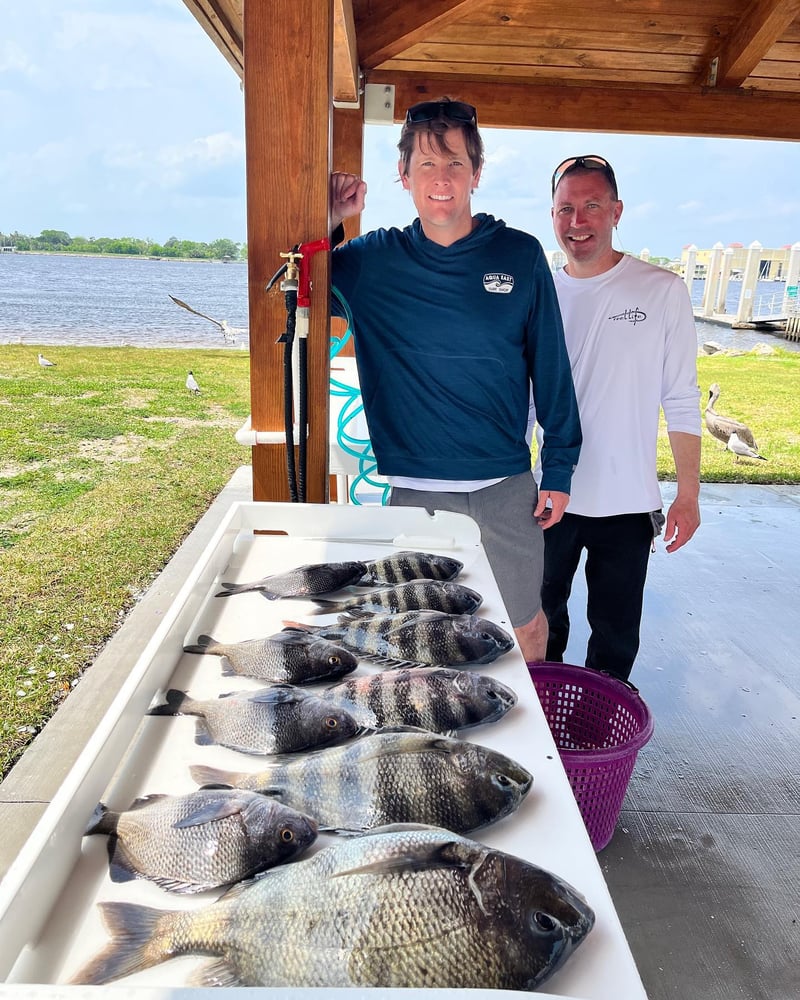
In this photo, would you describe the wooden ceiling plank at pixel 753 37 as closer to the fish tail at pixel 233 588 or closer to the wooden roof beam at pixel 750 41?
the wooden roof beam at pixel 750 41

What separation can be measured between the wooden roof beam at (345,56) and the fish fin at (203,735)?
2.12 metres

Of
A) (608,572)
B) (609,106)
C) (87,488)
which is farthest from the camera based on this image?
(87,488)

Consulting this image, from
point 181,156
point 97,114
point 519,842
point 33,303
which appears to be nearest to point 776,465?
point 519,842

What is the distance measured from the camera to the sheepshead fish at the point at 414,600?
1208 mm

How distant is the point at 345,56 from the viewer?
3.10m

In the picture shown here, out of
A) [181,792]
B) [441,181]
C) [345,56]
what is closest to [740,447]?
[345,56]

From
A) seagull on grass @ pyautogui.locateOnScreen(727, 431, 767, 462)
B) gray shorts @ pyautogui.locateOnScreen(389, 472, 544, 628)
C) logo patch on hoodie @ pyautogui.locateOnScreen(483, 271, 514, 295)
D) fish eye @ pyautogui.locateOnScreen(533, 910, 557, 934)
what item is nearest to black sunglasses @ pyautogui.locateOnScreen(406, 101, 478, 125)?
logo patch on hoodie @ pyautogui.locateOnScreen(483, 271, 514, 295)

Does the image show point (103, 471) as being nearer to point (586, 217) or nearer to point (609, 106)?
point (609, 106)

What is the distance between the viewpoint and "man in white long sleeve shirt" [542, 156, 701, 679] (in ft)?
7.55

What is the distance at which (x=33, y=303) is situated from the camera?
29.4 m

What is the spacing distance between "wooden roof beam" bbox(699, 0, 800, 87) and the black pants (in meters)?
2.60

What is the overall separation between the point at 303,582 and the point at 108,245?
4151 centimetres

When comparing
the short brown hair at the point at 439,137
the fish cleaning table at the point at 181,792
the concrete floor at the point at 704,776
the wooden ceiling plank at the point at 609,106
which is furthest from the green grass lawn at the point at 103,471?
the wooden ceiling plank at the point at 609,106

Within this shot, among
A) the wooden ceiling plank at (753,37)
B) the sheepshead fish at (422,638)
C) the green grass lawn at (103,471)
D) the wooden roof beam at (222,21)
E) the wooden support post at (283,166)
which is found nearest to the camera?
the sheepshead fish at (422,638)
